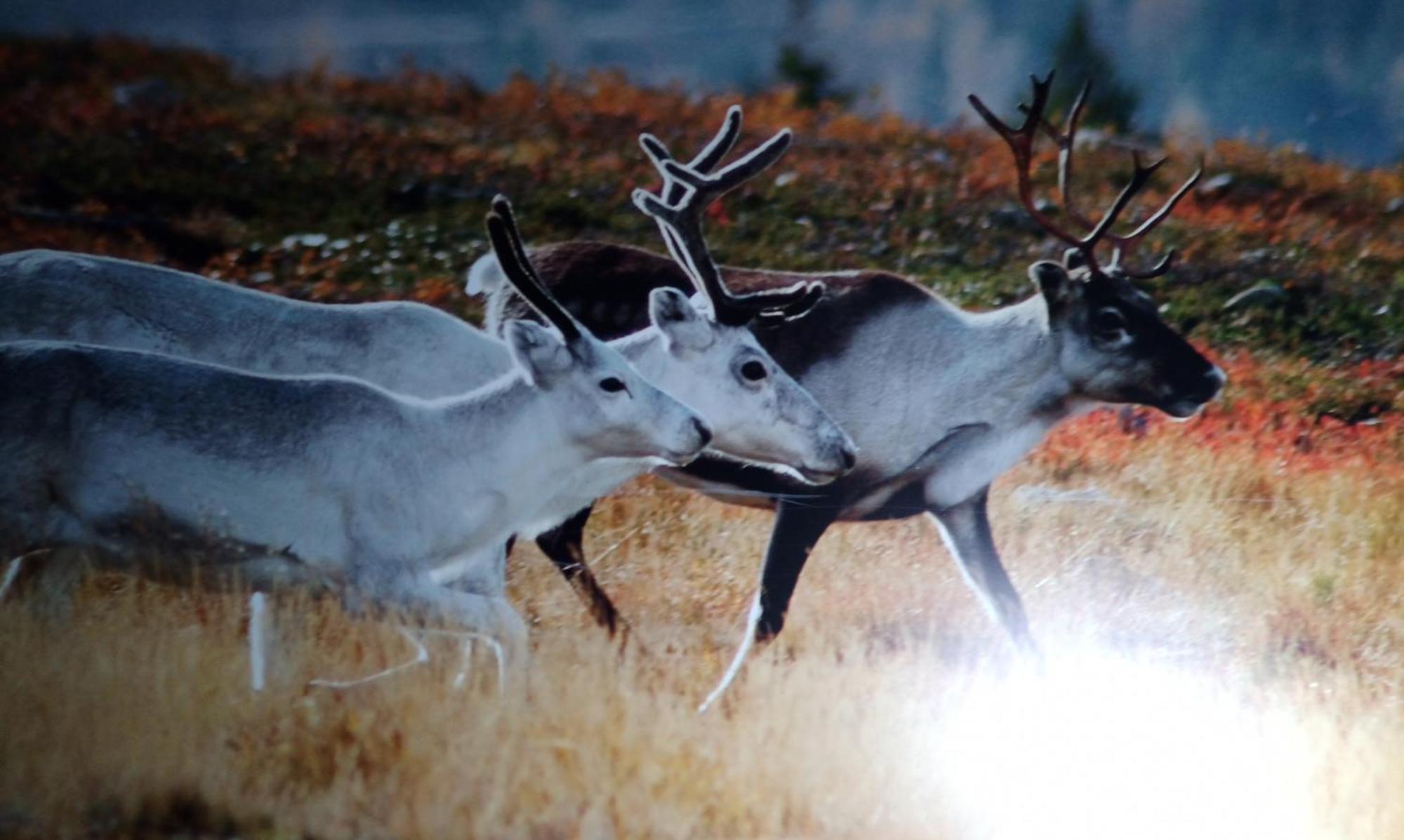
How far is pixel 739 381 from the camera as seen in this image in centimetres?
340

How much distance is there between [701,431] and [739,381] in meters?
0.18

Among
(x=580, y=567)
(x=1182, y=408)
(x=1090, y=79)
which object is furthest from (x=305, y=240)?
(x=1182, y=408)

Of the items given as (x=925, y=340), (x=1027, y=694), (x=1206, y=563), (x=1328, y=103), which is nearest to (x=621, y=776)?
(x=1027, y=694)

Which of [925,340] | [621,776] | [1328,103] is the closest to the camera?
[621,776]

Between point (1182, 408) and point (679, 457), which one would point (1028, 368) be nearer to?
point (1182, 408)

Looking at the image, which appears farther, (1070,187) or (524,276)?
(1070,187)

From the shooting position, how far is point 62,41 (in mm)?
3516

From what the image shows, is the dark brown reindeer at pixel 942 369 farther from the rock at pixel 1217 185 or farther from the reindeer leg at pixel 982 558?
the rock at pixel 1217 185

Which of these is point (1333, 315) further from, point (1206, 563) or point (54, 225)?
point (54, 225)

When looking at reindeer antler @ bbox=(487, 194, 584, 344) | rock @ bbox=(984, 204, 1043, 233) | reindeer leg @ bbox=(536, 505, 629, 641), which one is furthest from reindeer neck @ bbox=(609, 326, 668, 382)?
rock @ bbox=(984, 204, 1043, 233)

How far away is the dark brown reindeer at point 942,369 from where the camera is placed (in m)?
3.58

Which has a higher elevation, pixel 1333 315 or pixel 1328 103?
pixel 1328 103

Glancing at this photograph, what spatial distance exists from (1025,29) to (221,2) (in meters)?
1.87

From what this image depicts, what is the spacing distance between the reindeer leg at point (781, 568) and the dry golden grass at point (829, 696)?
0.11ft
